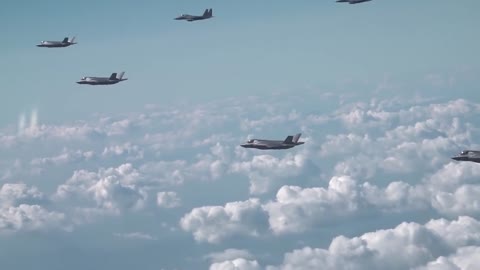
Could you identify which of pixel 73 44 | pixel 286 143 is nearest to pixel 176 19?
pixel 73 44

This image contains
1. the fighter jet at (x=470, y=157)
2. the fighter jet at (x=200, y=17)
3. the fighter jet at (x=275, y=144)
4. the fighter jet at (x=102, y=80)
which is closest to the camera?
the fighter jet at (x=470, y=157)

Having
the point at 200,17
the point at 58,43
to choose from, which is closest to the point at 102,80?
the point at 58,43

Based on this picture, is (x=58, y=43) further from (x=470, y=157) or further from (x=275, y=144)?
(x=470, y=157)

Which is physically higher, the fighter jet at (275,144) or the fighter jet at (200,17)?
the fighter jet at (200,17)

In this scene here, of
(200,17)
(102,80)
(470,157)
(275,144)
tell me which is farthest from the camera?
(200,17)

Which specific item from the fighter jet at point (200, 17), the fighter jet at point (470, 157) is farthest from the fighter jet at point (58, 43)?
the fighter jet at point (470, 157)

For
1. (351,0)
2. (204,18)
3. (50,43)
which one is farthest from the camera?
(204,18)

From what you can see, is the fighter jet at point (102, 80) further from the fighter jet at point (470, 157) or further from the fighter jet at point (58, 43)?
the fighter jet at point (470, 157)

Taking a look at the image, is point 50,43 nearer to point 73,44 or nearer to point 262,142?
point 73,44

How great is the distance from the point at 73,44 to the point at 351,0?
6907 cm

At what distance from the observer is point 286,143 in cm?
8262

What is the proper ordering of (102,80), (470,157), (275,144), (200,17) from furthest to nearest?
(200,17)
(102,80)
(275,144)
(470,157)

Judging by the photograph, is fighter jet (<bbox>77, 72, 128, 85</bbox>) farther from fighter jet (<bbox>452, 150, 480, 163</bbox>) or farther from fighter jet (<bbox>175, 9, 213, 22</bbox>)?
fighter jet (<bbox>452, 150, 480, 163</bbox>)

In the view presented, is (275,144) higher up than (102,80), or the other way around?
(102,80)
